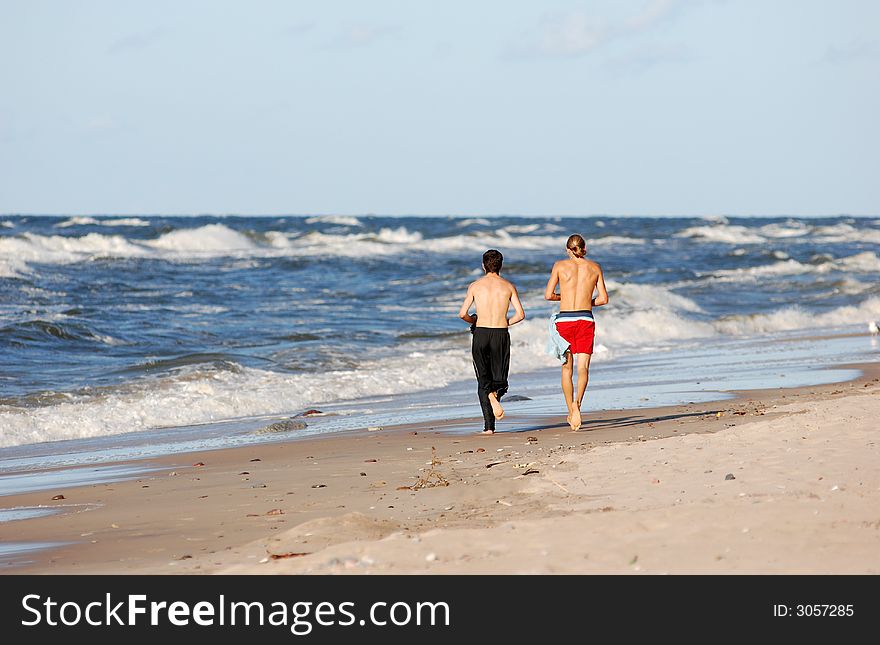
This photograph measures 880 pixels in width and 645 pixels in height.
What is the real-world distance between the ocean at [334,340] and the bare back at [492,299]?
182 cm

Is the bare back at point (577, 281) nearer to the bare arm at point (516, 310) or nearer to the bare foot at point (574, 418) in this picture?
the bare arm at point (516, 310)

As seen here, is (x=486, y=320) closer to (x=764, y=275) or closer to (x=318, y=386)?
(x=318, y=386)

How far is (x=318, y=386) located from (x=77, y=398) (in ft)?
8.91

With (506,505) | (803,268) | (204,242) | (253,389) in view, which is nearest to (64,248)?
(204,242)

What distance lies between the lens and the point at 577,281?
884 centimetres

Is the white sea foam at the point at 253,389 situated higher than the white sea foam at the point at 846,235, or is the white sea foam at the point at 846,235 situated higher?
the white sea foam at the point at 846,235

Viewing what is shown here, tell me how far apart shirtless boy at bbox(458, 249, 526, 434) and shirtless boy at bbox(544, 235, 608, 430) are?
0.41 meters

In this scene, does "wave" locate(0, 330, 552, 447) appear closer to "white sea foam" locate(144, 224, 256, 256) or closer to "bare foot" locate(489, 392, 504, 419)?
"bare foot" locate(489, 392, 504, 419)

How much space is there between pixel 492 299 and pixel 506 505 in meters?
3.54

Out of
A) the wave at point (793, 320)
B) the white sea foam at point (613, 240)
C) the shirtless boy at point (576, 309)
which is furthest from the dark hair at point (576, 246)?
the white sea foam at point (613, 240)

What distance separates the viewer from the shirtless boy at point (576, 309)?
8.83 metres

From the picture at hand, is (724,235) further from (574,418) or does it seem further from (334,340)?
(574,418)
